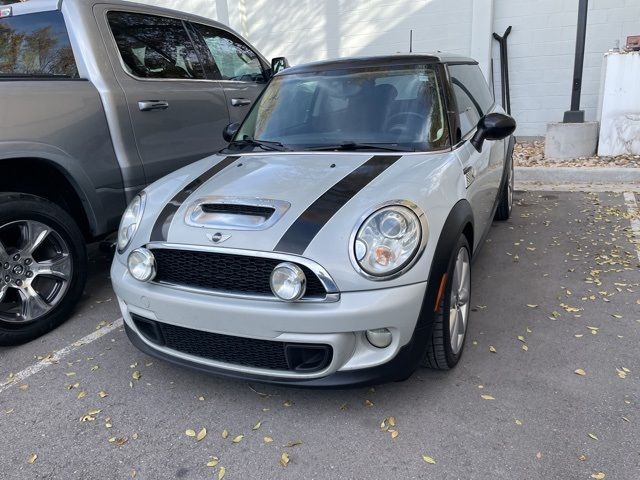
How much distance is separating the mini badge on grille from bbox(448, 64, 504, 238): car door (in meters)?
1.45

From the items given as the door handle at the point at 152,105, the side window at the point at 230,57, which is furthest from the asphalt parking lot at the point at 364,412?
the side window at the point at 230,57

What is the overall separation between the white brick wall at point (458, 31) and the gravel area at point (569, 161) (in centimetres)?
143

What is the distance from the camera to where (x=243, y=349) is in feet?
8.12

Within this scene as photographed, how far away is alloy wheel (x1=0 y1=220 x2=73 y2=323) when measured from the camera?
3.30 meters

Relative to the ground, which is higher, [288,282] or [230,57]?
[230,57]

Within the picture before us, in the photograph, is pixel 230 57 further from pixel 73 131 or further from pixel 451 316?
pixel 451 316

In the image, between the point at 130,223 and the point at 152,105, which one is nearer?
the point at 130,223

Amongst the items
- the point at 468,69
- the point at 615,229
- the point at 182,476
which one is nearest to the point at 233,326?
the point at 182,476

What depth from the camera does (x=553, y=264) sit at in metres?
4.33

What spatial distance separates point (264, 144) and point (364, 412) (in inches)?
73.2

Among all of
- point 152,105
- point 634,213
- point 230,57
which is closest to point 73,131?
point 152,105

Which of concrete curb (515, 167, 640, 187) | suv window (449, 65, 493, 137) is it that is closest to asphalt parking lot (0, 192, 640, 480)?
suv window (449, 65, 493, 137)

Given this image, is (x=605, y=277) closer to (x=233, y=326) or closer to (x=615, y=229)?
(x=615, y=229)

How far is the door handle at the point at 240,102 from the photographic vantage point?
488cm
